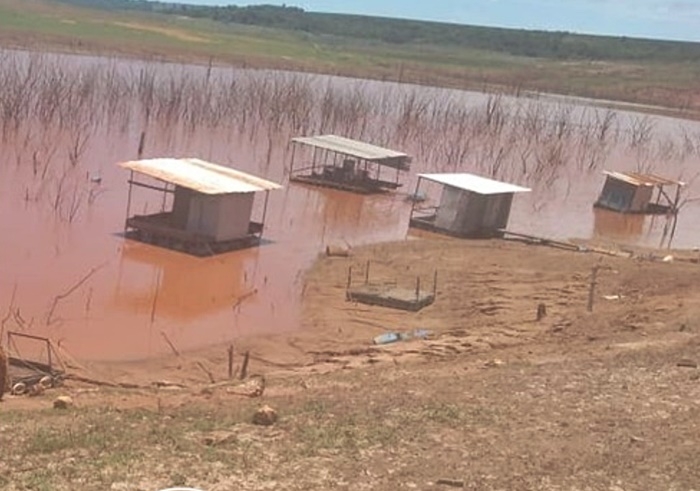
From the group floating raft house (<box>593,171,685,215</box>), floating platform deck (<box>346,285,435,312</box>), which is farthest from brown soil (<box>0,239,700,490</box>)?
floating raft house (<box>593,171,685,215</box>)

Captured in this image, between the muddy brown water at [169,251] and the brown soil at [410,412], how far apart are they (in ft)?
3.97

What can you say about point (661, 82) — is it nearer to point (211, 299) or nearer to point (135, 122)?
point (135, 122)

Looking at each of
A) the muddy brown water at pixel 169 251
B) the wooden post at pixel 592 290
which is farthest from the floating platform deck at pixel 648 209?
the wooden post at pixel 592 290

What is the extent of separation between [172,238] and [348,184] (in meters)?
9.37

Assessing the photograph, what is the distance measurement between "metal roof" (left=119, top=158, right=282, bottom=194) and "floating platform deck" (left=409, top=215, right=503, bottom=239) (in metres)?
4.27

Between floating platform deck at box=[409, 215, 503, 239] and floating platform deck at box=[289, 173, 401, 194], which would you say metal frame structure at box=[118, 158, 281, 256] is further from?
floating platform deck at box=[289, 173, 401, 194]

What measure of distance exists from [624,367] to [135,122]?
24082 mm

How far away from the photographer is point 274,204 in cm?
2336

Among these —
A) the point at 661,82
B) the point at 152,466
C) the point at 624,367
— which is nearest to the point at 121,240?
the point at 624,367

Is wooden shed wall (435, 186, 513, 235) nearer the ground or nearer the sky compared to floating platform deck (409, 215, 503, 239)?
nearer the sky

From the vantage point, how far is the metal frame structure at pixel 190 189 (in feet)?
58.1

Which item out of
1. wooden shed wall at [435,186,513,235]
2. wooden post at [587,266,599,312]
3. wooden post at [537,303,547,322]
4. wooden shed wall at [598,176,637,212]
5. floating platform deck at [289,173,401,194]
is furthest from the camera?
wooden shed wall at [598,176,637,212]

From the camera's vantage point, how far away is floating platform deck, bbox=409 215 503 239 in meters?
21.4

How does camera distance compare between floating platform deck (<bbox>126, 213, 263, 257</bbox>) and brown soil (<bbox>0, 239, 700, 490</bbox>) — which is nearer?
brown soil (<bbox>0, 239, 700, 490</bbox>)
